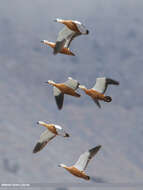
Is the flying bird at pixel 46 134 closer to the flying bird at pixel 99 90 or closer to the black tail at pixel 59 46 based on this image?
the flying bird at pixel 99 90

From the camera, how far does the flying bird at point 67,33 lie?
130525 millimetres

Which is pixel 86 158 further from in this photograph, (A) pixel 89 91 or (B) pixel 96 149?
Answer: (A) pixel 89 91

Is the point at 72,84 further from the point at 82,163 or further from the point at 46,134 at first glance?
the point at 82,163

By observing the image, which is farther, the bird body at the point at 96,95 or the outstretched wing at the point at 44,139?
the outstretched wing at the point at 44,139

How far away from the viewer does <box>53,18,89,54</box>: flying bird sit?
428 ft

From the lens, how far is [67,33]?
138m

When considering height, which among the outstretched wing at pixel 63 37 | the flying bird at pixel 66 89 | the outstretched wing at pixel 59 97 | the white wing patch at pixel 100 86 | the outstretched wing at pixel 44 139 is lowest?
the outstretched wing at pixel 44 139

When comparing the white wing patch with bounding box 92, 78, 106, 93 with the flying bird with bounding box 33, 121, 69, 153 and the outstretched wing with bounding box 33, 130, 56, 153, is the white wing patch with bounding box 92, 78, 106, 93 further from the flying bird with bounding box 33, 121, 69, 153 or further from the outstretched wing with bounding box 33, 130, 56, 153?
the outstretched wing with bounding box 33, 130, 56, 153

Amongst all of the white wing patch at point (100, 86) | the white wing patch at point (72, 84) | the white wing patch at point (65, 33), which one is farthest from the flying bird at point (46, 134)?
the white wing patch at point (65, 33)

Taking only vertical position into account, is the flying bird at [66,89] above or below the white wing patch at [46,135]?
above

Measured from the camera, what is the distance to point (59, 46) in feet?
428

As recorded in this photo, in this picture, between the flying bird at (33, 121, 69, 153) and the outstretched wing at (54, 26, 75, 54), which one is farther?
the flying bird at (33, 121, 69, 153)

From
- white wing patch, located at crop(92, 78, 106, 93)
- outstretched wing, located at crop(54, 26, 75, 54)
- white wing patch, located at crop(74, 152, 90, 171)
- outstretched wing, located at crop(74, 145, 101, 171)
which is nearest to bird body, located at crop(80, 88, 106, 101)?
white wing patch, located at crop(92, 78, 106, 93)

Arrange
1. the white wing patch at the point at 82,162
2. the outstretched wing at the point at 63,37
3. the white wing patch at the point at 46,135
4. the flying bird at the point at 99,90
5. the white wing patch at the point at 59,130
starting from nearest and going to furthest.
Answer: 1. the flying bird at the point at 99,90
2. the white wing patch at the point at 82,162
3. the outstretched wing at the point at 63,37
4. the white wing patch at the point at 59,130
5. the white wing patch at the point at 46,135
